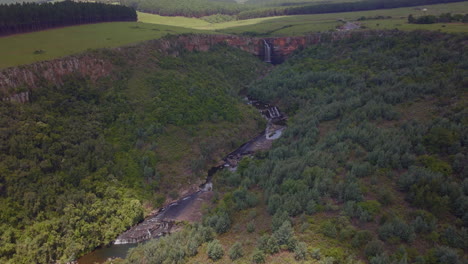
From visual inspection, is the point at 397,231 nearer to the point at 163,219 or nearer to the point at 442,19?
the point at 163,219

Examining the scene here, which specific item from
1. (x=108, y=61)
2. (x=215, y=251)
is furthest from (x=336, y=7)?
(x=215, y=251)

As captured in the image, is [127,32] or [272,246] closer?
[272,246]

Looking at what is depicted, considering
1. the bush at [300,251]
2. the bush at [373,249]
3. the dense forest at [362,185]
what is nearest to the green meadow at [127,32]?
the dense forest at [362,185]

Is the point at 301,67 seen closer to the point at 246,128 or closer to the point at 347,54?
the point at 347,54

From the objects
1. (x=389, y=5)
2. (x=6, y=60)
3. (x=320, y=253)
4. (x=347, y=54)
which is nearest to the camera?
(x=320, y=253)

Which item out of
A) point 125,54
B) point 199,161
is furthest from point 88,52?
point 199,161

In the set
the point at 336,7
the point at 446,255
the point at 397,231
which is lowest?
the point at 397,231
